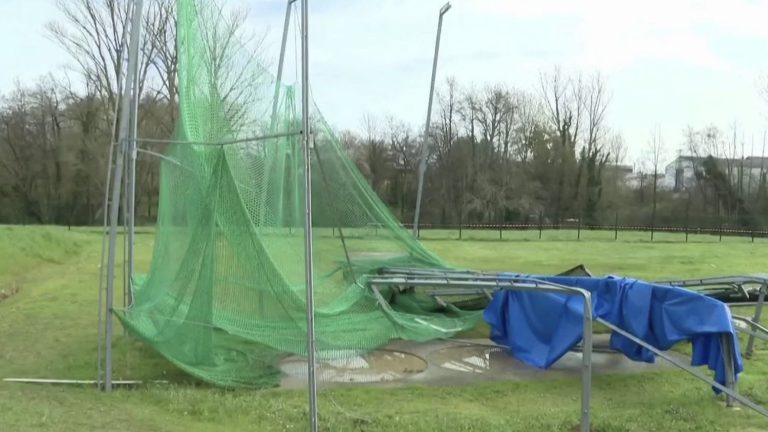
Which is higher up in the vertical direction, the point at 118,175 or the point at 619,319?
the point at 118,175

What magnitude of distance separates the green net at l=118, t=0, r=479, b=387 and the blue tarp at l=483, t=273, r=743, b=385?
0.84 meters

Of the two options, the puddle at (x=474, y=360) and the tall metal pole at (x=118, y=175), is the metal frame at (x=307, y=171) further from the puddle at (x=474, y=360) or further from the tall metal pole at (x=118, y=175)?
the puddle at (x=474, y=360)

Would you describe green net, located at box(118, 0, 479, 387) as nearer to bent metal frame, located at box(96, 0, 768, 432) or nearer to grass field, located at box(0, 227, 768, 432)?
bent metal frame, located at box(96, 0, 768, 432)

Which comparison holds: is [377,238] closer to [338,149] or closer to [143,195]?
[338,149]

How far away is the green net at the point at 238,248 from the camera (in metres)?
5.67

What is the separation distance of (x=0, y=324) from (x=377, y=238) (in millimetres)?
4980

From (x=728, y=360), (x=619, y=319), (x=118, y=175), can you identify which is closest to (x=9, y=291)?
(x=118, y=175)

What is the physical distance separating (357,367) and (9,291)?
7.94 meters

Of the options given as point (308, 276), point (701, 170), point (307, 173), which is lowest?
point (308, 276)

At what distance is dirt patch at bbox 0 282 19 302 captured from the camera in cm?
1124

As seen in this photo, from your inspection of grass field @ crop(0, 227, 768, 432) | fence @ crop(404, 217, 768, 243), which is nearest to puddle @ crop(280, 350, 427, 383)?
grass field @ crop(0, 227, 768, 432)

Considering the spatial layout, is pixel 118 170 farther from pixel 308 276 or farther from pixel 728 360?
pixel 728 360

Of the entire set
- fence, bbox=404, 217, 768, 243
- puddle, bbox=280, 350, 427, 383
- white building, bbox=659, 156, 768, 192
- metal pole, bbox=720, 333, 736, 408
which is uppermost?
white building, bbox=659, 156, 768, 192

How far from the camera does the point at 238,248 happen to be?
5605mm
